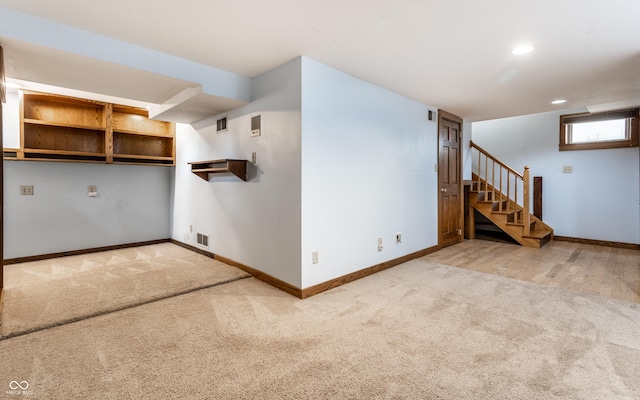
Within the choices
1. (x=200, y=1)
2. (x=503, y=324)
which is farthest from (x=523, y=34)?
(x=200, y=1)

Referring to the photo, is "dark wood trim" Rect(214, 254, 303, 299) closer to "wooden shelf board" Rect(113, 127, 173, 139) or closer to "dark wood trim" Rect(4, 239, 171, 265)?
"dark wood trim" Rect(4, 239, 171, 265)

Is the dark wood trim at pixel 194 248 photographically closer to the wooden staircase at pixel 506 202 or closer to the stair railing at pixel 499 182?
the wooden staircase at pixel 506 202

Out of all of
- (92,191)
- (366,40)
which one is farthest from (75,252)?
(366,40)

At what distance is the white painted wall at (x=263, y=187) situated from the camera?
3.09 meters

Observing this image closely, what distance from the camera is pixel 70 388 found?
65.2 inches

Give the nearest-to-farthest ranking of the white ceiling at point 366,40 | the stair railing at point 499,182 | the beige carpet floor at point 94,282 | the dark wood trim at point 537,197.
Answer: the white ceiling at point 366,40, the beige carpet floor at point 94,282, the stair railing at point 499,182, the dark wood trim at point 537,197

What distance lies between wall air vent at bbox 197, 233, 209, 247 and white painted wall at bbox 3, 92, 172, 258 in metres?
1.36

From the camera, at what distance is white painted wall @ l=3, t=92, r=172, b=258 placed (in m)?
4.20

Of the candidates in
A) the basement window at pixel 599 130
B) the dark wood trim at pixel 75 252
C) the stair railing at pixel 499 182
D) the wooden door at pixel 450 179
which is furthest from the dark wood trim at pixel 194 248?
the basement window at pixel 599 130

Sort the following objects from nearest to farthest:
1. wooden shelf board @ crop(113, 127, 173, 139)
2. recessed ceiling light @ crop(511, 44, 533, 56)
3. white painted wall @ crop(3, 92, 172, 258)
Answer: recessed ceiling light @ crop(511, 44, 533, 56) < white painted wall @ crop(3, 92, 172, 258) < wooden shelf board @ crop(113, 127, 173, 139)

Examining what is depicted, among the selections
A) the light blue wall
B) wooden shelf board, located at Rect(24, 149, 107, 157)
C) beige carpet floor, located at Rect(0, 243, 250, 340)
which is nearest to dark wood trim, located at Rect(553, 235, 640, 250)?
beige carpet floor, located at Rect(0, 243, 250, 340)

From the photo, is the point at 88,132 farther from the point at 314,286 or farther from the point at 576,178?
the point at 576,178

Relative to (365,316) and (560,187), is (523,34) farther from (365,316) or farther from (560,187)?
(560,187)

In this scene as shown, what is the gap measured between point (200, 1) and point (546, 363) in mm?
3267
